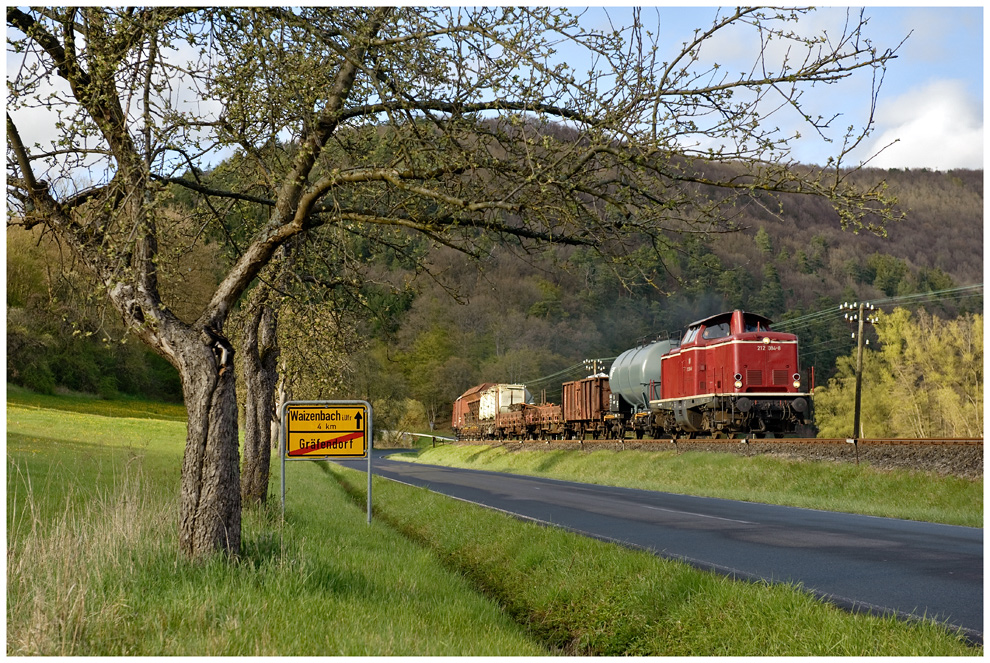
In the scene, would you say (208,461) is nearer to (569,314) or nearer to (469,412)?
(469,412)

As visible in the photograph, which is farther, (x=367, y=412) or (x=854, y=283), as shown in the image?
(x=854, y=283)

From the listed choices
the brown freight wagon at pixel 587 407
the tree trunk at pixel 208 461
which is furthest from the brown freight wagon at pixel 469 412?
the tree trunk at pixel 208 461

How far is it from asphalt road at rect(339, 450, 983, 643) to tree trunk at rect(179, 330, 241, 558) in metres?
5.02

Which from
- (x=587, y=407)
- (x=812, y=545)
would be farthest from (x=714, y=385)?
(x=812, y=545)

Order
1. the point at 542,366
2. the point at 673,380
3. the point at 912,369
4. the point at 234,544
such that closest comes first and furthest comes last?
the point at 234,544, the point at 673,380, the point at 912,369, the point at 542,366

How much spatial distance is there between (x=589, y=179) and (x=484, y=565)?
548 cm

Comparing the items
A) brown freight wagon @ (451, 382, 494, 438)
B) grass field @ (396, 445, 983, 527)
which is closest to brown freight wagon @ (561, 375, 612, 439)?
grass field @ (396, 445, 983, 527)

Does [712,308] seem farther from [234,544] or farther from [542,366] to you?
[234,544]

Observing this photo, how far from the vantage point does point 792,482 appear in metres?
22.0

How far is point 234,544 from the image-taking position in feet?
25.8

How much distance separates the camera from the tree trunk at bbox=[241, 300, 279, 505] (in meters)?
14.0

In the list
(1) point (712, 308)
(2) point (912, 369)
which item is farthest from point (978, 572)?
(1) point (712, 308)

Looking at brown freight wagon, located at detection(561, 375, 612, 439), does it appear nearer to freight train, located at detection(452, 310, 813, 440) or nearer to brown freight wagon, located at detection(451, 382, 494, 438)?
freight train, located at detection(452, 310, 813, 440)

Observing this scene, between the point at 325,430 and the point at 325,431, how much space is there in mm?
14
